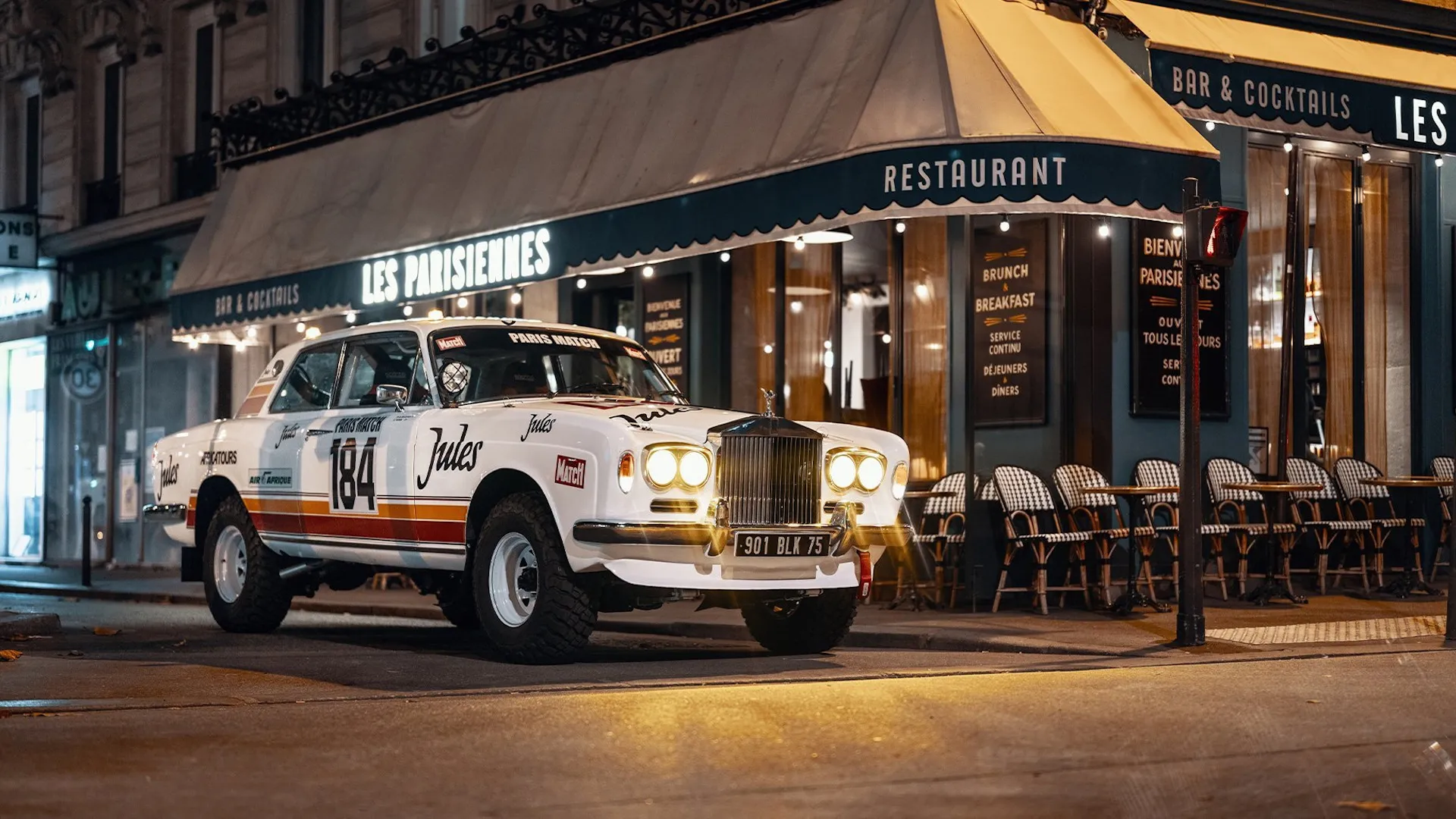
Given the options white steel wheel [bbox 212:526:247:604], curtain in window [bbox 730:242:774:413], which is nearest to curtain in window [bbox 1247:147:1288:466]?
curtain in window [bbox 730:242:774:413]

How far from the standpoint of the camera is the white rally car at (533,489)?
392 inches

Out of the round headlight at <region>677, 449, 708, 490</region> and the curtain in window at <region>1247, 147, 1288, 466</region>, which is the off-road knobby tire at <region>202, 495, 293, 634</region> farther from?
the curtain in window at <region>1247, 147, 1288, 466</region>

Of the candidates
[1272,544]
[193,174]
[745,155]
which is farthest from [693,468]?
[193,174]

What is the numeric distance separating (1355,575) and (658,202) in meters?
7.04

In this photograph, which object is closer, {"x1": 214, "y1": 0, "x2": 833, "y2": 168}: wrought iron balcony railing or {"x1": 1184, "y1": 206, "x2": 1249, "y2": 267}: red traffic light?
{"x1": 1184, "y1": 206, "x2": 1249, "y2": 267}: red traffic light

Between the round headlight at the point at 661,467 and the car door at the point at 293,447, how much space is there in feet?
11.0

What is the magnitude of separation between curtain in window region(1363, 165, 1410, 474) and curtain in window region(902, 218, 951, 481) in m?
4.21

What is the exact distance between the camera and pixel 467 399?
1139 centimetres

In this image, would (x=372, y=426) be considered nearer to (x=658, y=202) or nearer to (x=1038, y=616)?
(x=658, y=202)

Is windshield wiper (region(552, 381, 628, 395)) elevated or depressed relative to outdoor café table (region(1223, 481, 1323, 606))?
elevated

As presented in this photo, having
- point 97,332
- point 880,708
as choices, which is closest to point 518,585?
point 880,708

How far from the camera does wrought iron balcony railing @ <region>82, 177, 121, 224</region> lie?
28.4m

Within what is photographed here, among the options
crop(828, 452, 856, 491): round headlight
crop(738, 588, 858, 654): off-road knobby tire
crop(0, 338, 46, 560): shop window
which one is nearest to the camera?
crop(828, 452, 856, 491): round headlight

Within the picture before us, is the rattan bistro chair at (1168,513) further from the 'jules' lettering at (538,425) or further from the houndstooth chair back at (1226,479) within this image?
the 'jules' lettering at (538,425)
